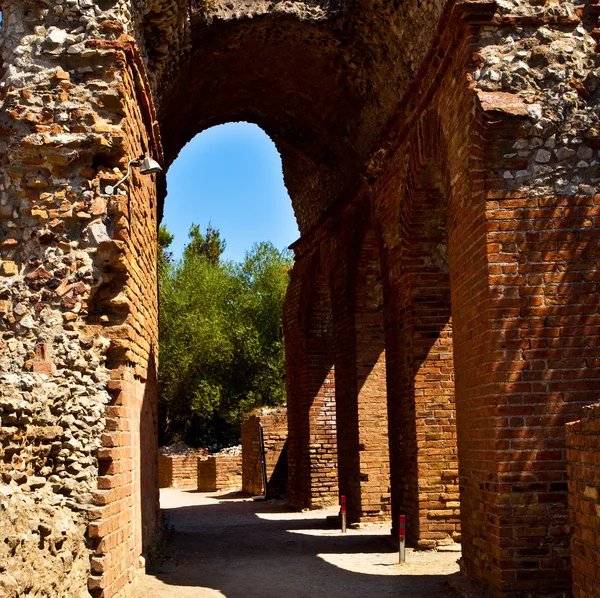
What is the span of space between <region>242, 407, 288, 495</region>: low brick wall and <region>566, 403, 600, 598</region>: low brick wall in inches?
571

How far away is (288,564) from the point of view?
9383mm

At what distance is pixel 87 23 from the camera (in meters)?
7.09

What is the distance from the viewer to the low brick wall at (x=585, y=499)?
4.35m

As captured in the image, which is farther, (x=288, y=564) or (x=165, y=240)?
(x=165, y=240)

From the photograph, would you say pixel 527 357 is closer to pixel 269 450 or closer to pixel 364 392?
pixel 364 392

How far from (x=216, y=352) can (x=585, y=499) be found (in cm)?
2722

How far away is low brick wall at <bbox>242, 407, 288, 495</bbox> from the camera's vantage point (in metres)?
19.0

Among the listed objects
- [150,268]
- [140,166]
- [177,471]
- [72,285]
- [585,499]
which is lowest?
[177,471]

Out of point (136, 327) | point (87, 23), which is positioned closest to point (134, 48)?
point (87, 23)

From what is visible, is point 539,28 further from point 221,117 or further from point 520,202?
point 221,117

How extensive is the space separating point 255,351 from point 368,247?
19.5 meters

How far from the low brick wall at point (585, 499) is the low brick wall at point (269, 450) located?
571 inches

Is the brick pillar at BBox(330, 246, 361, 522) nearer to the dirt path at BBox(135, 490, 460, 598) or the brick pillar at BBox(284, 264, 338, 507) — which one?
the dirt path at BBox(135, 490, 460, 598)

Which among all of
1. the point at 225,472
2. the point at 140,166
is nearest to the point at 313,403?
the point at 140,166
